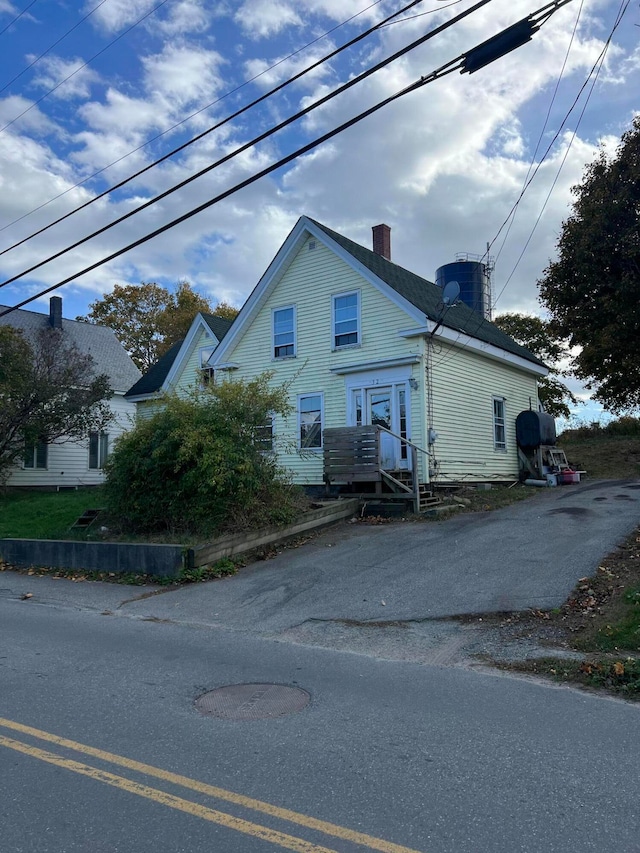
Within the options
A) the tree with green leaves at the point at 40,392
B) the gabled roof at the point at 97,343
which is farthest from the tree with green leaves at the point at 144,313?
the tree with green leaves at the point at 40,392

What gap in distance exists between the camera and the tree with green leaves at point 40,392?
21406 millimetres

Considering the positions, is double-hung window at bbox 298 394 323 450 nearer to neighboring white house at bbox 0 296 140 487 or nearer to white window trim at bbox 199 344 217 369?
white window trim at bbox 199 344 217 369

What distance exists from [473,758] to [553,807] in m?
0.72

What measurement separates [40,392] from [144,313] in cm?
2720

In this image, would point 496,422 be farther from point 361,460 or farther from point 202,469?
point 202,469

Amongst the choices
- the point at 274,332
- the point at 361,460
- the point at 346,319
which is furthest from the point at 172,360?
the point at 361,460

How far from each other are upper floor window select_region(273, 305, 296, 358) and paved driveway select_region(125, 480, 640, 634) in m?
7.53

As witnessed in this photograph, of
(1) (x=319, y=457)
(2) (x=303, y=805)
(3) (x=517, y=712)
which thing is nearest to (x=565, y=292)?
(1) (x=319, y=457)

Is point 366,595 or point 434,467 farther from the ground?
point 434,467

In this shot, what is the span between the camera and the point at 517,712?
5297mm

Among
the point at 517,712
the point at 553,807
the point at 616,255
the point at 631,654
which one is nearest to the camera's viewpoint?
the point at 553,807

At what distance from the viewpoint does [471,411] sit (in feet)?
64.4

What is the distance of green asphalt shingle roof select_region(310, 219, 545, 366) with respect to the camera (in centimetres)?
1850

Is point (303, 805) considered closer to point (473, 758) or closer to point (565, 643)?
point (473, 758)
